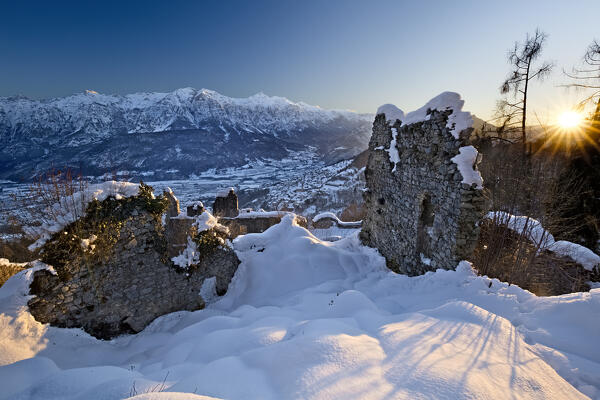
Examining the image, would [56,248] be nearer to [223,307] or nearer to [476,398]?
[223,307]

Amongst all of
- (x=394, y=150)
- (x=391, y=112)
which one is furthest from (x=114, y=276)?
(x=391, y=112)

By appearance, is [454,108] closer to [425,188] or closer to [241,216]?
[425,188]

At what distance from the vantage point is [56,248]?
5227mm

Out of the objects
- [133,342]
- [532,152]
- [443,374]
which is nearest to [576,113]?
[532,152]

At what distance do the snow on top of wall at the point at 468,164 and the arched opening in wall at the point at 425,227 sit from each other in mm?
1412

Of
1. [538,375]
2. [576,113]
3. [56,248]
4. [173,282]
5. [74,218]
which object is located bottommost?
[173,282]

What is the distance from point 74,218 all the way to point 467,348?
7.36m

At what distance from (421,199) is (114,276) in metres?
7.94

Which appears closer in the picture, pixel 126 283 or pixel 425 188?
pixel 126 283

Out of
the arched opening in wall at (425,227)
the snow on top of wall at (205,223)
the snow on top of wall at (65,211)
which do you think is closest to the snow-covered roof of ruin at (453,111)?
the arched opening in wall at (425,227)

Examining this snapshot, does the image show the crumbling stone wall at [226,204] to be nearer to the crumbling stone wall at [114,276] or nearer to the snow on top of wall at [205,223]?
the snow on top of wall at [205,223]

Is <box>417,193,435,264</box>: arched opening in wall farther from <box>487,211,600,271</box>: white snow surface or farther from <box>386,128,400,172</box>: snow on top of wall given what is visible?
<box>487,211,600,271</box>: white snow surface

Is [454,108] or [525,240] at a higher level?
[454,108]

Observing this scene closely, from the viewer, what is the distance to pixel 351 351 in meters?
2.85
